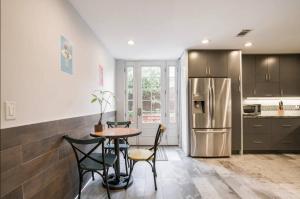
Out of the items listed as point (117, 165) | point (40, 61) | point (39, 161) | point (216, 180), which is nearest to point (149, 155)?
point (117, 165)

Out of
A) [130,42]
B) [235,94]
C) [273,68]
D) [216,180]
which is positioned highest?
[130,42]

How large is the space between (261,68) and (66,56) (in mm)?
4797

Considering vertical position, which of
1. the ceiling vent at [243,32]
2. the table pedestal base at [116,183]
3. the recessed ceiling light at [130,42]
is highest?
the ceiling vent at [243,32]

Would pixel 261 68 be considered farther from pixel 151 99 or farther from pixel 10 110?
pixel 10 110

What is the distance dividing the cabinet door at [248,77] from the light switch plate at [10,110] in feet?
16.7

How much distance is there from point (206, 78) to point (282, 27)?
1678 mm

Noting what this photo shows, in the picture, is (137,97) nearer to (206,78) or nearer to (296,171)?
(206,78)

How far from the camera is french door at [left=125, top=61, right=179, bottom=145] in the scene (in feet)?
19.6

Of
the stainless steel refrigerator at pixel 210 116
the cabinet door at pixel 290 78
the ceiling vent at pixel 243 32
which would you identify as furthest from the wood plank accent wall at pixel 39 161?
the cabinet door at pixel 290 78

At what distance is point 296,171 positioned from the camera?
3.74 metres

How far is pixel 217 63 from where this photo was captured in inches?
190

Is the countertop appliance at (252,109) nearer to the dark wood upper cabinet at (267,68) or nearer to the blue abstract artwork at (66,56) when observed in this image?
the dark wood upper cabinet at (267,68)

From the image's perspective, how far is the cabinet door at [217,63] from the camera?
4.82 metres

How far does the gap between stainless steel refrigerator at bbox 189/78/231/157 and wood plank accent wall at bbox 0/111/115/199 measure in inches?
107
